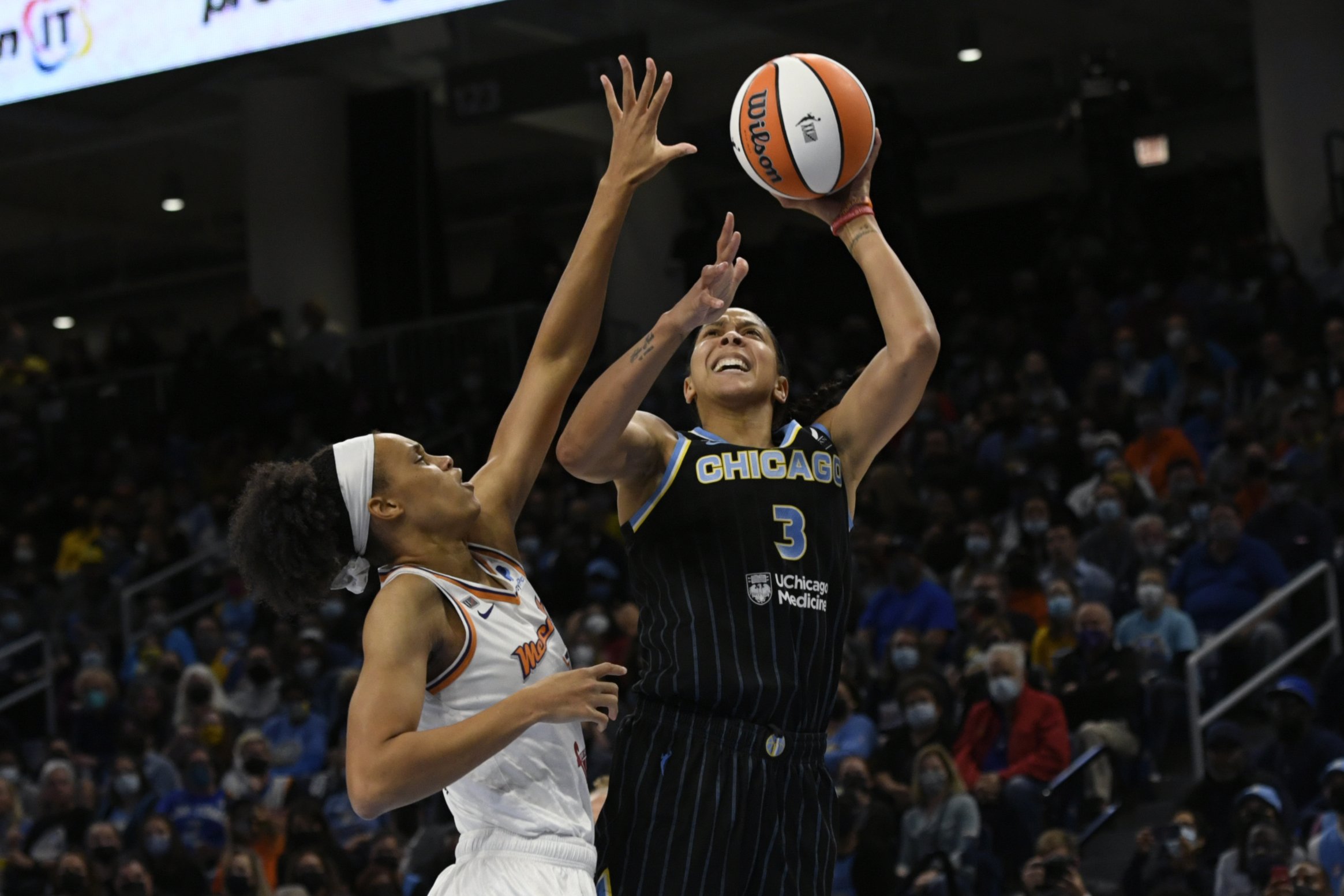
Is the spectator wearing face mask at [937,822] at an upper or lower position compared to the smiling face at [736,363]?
lower

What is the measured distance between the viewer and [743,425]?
15.9 ft

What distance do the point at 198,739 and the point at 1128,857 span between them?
7.16 metres

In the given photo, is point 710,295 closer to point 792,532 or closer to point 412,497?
point 792,532

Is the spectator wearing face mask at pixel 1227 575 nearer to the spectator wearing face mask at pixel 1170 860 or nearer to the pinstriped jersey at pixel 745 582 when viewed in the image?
the spectator wearing face mask at pixel 1170 860

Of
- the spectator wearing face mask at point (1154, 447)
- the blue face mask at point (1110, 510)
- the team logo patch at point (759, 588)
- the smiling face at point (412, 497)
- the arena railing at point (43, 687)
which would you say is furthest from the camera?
the arena railing at point (43, 687)

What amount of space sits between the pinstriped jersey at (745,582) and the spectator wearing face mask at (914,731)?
6246 millimetres

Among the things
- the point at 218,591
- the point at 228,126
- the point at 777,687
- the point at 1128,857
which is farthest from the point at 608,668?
the point at 228,126

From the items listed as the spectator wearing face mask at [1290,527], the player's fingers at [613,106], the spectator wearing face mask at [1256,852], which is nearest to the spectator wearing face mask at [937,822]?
the spectator wearing face mask at [1256,852]

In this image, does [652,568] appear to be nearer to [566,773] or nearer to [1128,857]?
[566,773]

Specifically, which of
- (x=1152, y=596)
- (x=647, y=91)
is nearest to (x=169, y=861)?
(x=1152, y=596)

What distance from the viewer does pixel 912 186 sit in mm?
19781

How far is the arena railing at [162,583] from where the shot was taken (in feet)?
56.2

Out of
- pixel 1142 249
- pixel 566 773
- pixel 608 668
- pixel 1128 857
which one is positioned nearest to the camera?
pixel 608 668

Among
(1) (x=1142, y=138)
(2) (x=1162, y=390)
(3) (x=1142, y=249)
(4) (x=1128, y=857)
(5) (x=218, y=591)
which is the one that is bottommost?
(4) (x=1128, y=857)
